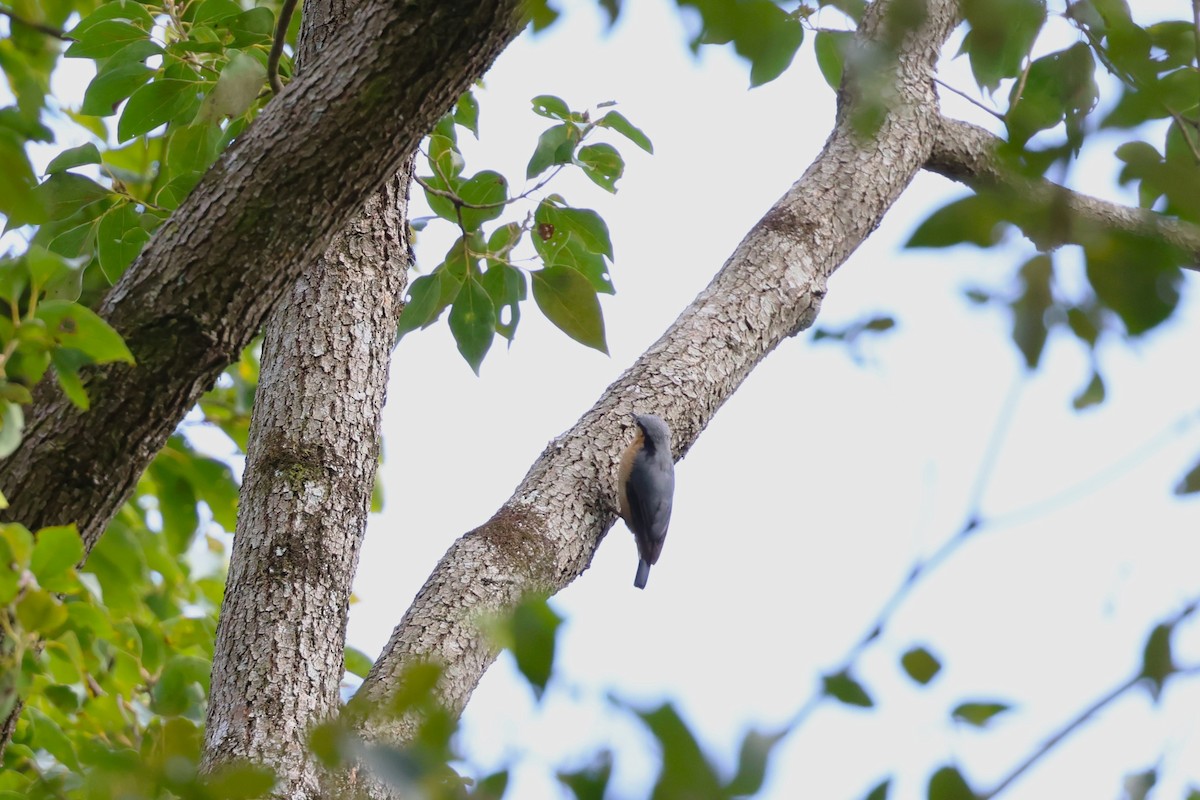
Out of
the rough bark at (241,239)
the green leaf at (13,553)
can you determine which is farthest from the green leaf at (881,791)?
the rough bark at (241,239)

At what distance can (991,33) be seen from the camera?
67 cm

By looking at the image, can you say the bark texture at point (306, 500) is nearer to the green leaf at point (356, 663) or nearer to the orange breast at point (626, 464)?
the green leaf at point (356, 663)

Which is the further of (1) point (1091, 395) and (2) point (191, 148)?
(2) point (191, 148)

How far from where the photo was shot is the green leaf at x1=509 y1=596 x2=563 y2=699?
2.16 feet

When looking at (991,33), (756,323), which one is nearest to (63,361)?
(991,33)

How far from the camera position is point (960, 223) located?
0.68 m

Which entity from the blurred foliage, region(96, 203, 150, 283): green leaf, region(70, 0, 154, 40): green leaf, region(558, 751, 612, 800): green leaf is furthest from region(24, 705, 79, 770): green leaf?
region(558, 751, 612, 800): green leaf

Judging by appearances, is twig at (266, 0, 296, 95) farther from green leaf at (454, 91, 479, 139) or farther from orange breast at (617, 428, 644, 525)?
orange breast at (617, 428, 644, 525)

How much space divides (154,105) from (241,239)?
0.96 m

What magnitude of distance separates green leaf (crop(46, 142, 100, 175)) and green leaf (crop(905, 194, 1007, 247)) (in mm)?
1949

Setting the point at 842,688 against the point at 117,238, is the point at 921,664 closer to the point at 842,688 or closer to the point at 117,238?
the point at 842,688

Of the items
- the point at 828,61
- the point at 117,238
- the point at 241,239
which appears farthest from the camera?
the point at 828,61

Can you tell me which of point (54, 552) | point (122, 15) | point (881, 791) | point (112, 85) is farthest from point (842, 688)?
point (122, 15)

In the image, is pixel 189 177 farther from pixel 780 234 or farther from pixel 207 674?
pixel 780 234
